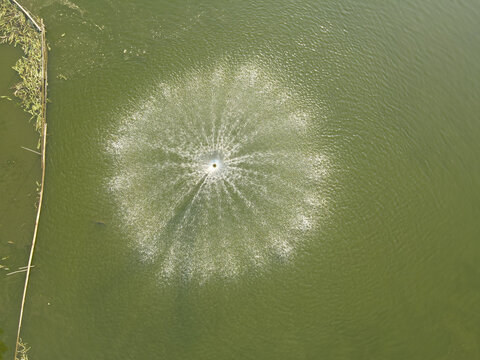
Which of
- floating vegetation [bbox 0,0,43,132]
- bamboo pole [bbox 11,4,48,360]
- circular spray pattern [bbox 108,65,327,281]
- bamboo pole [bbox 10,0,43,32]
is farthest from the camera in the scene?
bamboo pole [bbox 10,0,43,32]

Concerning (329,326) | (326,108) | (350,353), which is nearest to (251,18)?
(326,108)

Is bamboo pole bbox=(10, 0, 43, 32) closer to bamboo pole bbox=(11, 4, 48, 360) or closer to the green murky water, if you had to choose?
bamboo pole bbox=(11, 4, 48, 360)

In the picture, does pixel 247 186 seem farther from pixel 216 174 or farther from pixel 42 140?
pixel 42 140

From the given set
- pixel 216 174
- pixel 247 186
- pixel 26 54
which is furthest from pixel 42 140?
pixel 247 186

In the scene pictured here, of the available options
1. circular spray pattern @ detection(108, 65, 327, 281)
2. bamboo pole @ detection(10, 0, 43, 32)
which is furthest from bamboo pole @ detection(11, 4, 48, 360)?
circular spray pattern @ detection(108, 65, 327, 281)

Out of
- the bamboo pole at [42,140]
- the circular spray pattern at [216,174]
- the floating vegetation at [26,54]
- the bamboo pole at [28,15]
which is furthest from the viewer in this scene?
the bamboo pole at [28,15]

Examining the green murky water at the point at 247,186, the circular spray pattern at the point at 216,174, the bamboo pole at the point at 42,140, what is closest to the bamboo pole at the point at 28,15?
the bamboo pole at the point at 42,140

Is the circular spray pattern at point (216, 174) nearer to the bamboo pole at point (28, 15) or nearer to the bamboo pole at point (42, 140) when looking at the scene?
the bamboo pole at point (42, 140)
